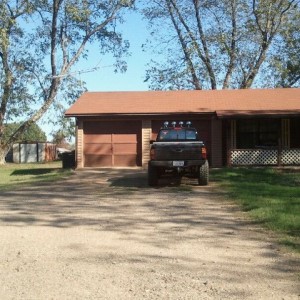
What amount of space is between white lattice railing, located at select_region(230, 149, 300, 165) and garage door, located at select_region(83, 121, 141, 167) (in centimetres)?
501

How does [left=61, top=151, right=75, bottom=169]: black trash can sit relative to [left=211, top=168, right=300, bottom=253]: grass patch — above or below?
above

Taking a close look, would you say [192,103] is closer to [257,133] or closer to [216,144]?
[216,144]

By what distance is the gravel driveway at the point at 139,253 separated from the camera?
4.96m

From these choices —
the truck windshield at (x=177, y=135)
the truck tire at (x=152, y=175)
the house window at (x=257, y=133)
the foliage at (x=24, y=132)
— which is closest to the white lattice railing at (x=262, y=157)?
the house window at (x=257, y=133)

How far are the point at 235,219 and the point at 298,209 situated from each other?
1.57m

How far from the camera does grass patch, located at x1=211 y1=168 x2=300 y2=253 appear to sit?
8125 millimetres

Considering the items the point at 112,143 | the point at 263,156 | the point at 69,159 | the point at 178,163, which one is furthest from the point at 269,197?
the point at 69,159

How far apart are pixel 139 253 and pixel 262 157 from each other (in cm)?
1723

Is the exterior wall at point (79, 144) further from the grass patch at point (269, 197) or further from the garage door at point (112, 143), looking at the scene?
the grass patch at point (269, 197)

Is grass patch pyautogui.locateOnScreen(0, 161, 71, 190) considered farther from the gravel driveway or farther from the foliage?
the foliage

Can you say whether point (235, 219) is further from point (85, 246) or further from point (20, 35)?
point (20, 35)

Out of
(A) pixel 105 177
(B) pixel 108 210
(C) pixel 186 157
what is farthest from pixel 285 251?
(A) pixel 105 177

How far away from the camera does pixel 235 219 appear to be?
920cm

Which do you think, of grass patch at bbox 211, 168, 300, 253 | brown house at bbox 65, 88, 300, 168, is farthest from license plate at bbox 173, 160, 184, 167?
brown house at bbox 65, 88, 300, 168
